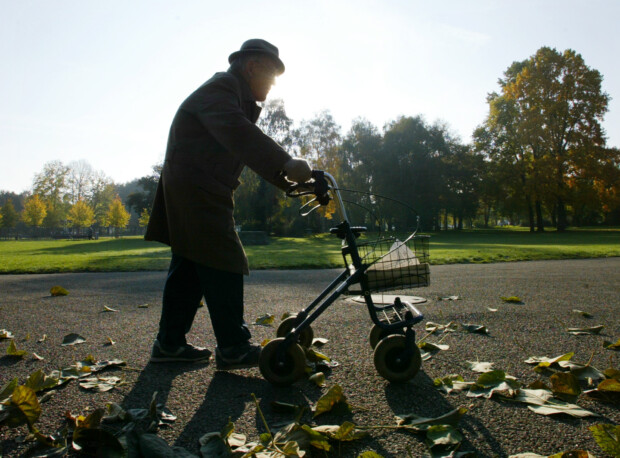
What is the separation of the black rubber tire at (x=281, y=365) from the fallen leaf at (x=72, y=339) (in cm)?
198

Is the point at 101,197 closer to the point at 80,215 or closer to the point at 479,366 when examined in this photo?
the point at 80,215

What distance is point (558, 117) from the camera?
39.8m

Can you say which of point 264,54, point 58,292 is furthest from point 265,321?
point 58,292

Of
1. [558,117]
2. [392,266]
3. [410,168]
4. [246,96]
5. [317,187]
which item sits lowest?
[392,266]

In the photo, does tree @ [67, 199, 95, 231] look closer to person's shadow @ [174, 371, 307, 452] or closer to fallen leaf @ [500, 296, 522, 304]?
fallen leaf @ [500, 296, 522, 304]

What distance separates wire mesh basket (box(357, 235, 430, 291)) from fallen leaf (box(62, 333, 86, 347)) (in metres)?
2.62

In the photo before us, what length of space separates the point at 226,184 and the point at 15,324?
3.18 m

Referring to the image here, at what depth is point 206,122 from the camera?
279 centimetres

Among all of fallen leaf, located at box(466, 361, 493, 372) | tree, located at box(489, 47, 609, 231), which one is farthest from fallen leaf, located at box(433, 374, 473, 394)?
tree, located at box(489, 47, 609, 231)

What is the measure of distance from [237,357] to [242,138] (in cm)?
140

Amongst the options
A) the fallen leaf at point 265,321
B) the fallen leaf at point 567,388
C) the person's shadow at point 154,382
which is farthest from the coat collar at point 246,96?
the fallen leaf at point 567,388

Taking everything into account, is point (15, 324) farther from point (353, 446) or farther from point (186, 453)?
point (353, 446)

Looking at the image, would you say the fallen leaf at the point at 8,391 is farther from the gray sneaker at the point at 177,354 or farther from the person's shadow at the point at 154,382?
the gray sneaker at the point at 177,354

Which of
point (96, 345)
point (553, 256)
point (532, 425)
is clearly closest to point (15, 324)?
point (96, 345)
